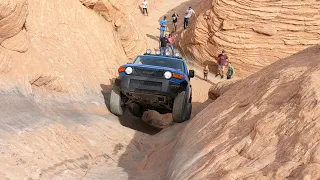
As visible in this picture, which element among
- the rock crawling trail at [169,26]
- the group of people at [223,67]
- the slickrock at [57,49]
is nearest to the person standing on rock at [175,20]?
the rock crawling trail at [169,26]

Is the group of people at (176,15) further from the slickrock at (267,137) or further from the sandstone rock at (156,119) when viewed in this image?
the slickrock at (267,137)

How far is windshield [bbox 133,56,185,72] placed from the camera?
1039cm

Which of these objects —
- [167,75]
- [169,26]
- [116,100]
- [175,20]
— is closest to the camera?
[167,75]

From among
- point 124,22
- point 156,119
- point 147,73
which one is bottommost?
point 156,119

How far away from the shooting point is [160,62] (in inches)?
412

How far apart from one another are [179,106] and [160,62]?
1.51 m

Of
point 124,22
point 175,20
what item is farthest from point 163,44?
point 175,20

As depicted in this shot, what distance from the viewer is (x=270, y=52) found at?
18.6 metres

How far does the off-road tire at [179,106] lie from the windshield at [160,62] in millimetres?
1042

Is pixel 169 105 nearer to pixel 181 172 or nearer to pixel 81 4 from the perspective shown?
pixel 181 172

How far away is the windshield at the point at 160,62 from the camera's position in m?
10.4

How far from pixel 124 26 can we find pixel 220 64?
4.68 m

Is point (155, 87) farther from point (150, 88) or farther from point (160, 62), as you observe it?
point (160, 62)

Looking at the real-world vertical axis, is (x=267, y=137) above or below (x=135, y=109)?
above
